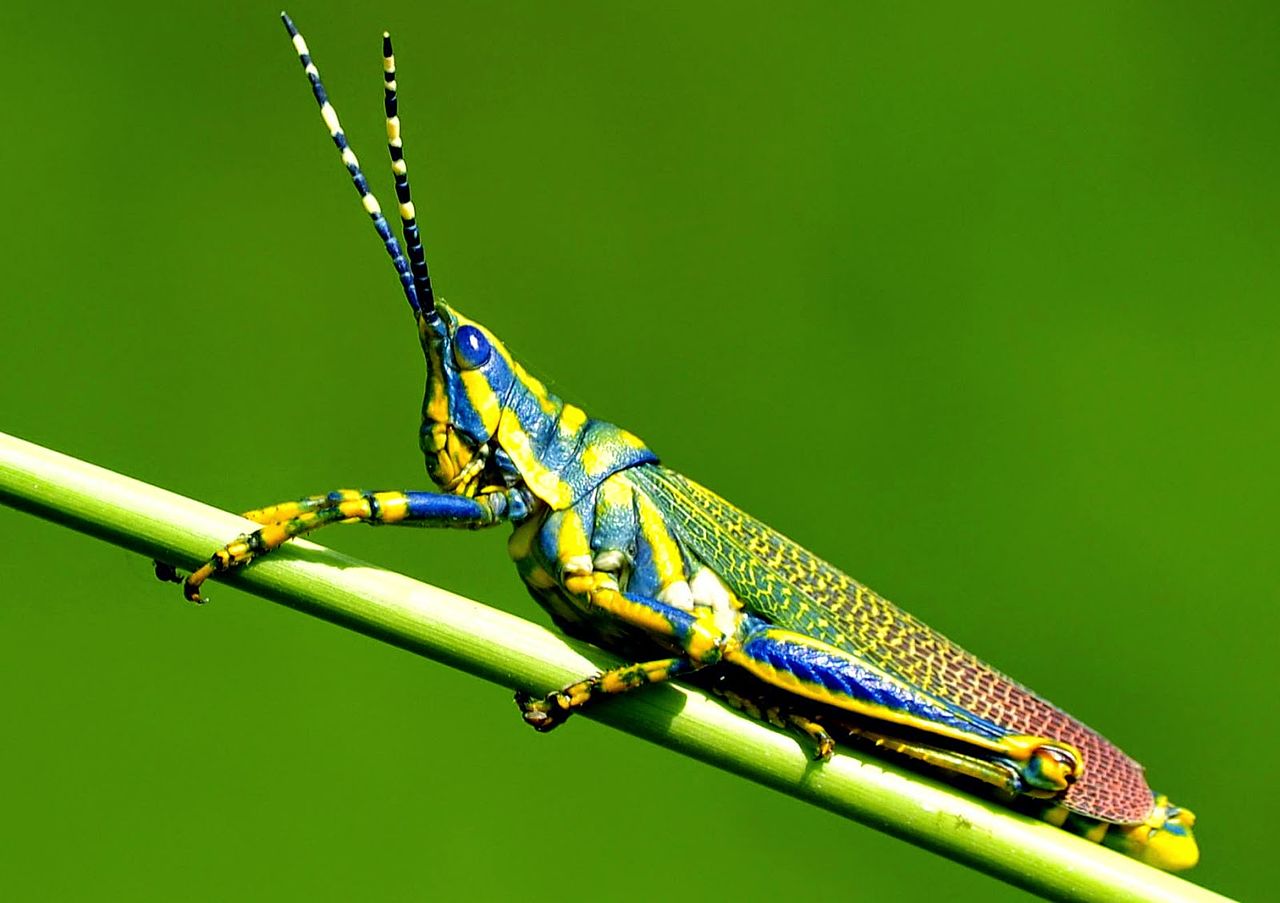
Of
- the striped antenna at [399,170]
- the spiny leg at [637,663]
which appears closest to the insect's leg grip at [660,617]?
the spiny leg at [637,663]

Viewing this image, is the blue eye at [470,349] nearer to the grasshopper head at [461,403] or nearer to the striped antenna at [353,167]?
the grasshopper head at [461,403]

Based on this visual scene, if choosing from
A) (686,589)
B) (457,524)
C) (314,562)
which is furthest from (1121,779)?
(314,562)

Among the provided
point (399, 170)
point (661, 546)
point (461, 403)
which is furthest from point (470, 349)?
point (661, 546)

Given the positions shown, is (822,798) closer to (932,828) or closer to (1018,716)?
(932,828)

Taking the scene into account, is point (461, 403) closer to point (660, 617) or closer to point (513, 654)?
point (660, 617)

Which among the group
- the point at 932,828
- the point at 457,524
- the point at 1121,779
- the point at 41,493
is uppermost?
the point at 1121,779

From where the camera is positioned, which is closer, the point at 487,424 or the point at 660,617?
the point at 660,617
